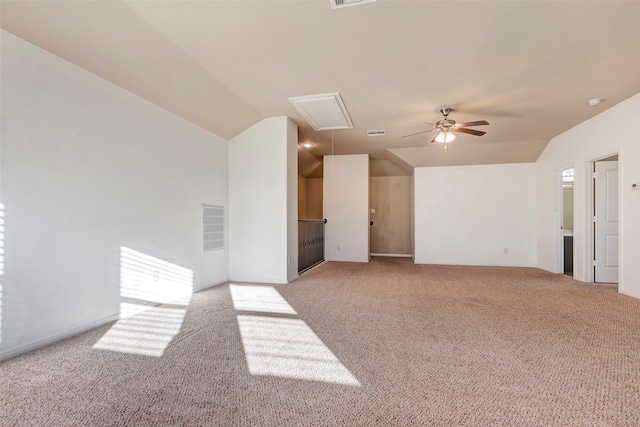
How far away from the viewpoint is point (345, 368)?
2.07m

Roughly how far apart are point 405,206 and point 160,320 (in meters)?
7.26

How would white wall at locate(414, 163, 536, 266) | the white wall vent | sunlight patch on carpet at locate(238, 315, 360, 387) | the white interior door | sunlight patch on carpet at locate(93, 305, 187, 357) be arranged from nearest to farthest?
sunlight patch on carpet at locate(238, 315, 360, 387) < sunlight patch on carpet at locate(93, 305, 187, 357) < the white wall vent < the white interior door < white wall at locate(414, 163, 536, 266)

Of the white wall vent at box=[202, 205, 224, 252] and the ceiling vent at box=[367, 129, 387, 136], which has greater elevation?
the ceiling vent at box=[367, 129, 387, 136]

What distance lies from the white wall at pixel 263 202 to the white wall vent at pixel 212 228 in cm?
23

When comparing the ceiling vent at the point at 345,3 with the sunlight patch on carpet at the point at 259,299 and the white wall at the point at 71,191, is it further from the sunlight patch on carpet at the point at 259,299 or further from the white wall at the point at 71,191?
the sunlight patch on carpet at the point at 259,299

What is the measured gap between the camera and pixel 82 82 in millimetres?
2764

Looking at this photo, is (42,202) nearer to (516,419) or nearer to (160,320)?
(160,320)

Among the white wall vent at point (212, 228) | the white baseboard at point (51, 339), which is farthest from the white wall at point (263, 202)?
the white baseboard at point (51, 339)

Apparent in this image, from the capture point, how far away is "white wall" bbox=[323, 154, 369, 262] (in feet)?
23.6

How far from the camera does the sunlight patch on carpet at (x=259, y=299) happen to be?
3.44 metres

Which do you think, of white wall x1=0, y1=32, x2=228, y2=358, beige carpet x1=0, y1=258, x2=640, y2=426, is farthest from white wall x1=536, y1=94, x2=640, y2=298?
white wall x1=0, y1=32, x2=228, y2=358

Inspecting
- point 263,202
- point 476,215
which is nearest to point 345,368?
point 263,202

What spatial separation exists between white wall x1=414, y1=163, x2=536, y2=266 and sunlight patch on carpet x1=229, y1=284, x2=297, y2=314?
4430mm

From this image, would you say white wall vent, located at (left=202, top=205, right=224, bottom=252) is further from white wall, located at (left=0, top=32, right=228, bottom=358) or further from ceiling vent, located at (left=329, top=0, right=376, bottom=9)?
ceiling vent, located at (left=329, top=0, right=376, bottom=9)
